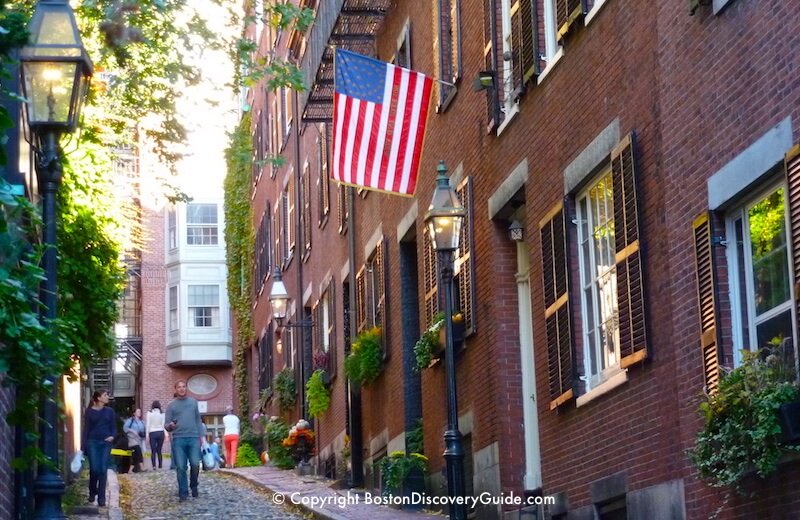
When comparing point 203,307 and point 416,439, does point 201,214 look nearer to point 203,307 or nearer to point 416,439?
point 203,307

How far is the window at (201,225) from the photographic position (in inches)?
2221

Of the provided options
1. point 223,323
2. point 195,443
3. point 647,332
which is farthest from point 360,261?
point 223,323

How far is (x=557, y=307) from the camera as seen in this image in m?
13.3

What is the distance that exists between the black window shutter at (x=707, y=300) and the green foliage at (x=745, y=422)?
416mm

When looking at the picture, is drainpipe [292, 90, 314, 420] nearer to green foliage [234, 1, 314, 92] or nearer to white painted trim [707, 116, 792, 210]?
green foliage [234, 1, 314, 92]

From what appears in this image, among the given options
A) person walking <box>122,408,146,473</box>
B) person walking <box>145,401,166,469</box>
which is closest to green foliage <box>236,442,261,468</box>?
person walking <box>145,401,166,469</box>

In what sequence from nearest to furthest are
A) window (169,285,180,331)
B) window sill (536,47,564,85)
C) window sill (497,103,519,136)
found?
window sill (536,47,564,85) → window sill (497,103,519,136) → window (169,285,180,331)

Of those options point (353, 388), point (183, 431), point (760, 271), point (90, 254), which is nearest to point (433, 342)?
point (183, 431)

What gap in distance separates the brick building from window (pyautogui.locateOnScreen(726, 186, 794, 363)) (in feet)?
0.06

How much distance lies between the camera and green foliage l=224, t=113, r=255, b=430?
4212 centimetres

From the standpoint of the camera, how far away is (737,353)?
31.7 ft

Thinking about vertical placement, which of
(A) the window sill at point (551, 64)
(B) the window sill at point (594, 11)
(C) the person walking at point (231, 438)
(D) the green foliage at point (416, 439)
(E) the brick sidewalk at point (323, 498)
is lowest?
(E) the brick sidewalk at point (323, 498)

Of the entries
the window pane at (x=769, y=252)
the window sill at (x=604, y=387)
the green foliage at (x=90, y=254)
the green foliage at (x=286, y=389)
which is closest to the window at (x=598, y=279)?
the window sill at (x=604, y=387)

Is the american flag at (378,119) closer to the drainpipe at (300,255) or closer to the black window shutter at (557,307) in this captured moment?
the black window shutter at (557,307)
